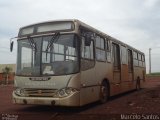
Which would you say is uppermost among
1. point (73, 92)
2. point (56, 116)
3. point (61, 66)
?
point (61, 66)

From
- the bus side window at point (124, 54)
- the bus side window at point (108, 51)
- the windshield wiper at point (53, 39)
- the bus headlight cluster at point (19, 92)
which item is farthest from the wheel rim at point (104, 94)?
the bus side window at point (124, 54)

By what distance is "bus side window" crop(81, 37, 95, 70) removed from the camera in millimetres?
12062

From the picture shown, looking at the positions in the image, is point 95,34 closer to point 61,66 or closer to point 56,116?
point 61,66

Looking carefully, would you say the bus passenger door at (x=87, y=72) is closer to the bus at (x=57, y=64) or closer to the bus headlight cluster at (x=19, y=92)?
the bus at (x=57, y=64)

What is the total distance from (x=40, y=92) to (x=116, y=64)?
5.96 m

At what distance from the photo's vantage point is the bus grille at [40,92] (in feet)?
37.7

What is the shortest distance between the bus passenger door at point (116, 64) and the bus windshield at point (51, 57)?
191 inches

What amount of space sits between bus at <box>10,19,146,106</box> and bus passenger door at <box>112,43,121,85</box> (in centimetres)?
273

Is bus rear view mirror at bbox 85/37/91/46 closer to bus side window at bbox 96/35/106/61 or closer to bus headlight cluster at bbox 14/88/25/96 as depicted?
bus side window at bbox 96/35/106/61

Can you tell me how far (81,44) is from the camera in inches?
472

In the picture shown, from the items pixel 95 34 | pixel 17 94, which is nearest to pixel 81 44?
pixel 95 34

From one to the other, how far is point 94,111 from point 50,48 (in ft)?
8.83

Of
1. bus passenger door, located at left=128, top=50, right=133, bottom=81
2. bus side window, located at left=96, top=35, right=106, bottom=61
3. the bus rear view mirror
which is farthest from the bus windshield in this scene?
bus passenger door, located at left=128, top=50, right=133, bottom=81

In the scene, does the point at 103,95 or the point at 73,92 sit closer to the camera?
the point at 73,92
